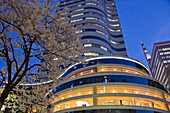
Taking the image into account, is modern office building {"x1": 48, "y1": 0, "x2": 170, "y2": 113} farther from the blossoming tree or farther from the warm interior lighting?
the blossoming tree

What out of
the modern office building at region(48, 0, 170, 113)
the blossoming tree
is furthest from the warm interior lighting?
the blossoming tree

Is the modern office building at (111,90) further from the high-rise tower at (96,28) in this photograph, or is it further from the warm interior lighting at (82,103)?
the high-rise tower at (96,28)

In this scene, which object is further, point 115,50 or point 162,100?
point 115,50

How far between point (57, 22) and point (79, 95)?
1670cm

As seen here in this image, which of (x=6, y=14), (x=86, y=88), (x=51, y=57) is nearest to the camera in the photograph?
(x=6, y=14)

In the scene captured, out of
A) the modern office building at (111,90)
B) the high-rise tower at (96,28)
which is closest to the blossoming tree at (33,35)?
the modern office building at (111,90)

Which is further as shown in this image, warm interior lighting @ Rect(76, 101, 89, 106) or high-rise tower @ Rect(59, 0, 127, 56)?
high-rise tower @ Rect(59, 0, 127, 56)

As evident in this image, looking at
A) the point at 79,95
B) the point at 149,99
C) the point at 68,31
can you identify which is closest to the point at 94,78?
the point at 79,95

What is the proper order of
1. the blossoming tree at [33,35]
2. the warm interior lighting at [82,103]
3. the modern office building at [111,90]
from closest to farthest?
the blossoming tree at [33,35] → the modern office building at [111,90] → the warm interior lighting at [82,103]

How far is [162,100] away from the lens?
21.5 metres

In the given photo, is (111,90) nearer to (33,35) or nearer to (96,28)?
(33,35)

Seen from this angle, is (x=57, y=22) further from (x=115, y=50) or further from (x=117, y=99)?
(x=115, y=50)

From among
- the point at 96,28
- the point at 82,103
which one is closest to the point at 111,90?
the point at 82,103

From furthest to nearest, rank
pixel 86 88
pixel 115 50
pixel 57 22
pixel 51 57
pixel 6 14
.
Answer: pixel 115 50 < pixel 86 88 < pixel 51 57 < pixel 57 22 < pixel 6 14
